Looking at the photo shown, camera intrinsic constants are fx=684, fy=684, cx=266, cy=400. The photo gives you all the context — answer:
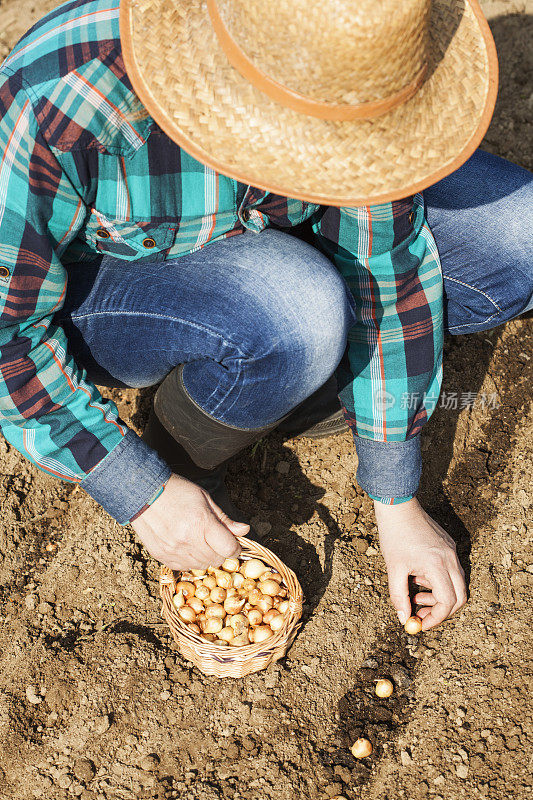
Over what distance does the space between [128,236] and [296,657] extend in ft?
3.48

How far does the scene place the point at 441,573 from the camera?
4.92ft

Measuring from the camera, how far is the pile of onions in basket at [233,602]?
1529 mm

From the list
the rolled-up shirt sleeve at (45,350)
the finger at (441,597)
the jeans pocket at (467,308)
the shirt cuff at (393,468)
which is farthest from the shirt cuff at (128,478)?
the jeans pocket at (467,308)

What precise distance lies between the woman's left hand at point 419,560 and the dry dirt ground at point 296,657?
6.4 inches

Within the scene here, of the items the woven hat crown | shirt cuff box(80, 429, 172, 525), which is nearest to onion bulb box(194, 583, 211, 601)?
shirt cuff box(80, 429, 172, 525)

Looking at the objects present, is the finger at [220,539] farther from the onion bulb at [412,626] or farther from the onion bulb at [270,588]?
the onion bulb at [412,626]

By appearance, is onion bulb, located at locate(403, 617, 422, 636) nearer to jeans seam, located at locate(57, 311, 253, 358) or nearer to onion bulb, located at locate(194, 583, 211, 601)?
onion bulb, located at locate(194, 583, 211, 601)

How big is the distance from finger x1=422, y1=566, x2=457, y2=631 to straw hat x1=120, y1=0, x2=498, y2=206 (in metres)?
0.88

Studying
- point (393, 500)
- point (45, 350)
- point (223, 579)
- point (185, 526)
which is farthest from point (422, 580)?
point (45, 350)

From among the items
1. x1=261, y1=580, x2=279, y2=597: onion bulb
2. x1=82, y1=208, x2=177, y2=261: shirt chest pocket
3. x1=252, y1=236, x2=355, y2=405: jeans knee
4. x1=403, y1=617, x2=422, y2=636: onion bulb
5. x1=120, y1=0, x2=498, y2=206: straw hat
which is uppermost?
x1=120, y1=0, x2=498, y2=206: straw hat

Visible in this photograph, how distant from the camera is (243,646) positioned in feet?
4.80

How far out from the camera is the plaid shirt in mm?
1037

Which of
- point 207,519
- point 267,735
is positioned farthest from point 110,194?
point 267,735

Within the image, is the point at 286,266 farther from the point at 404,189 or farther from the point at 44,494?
the point at 44,494
